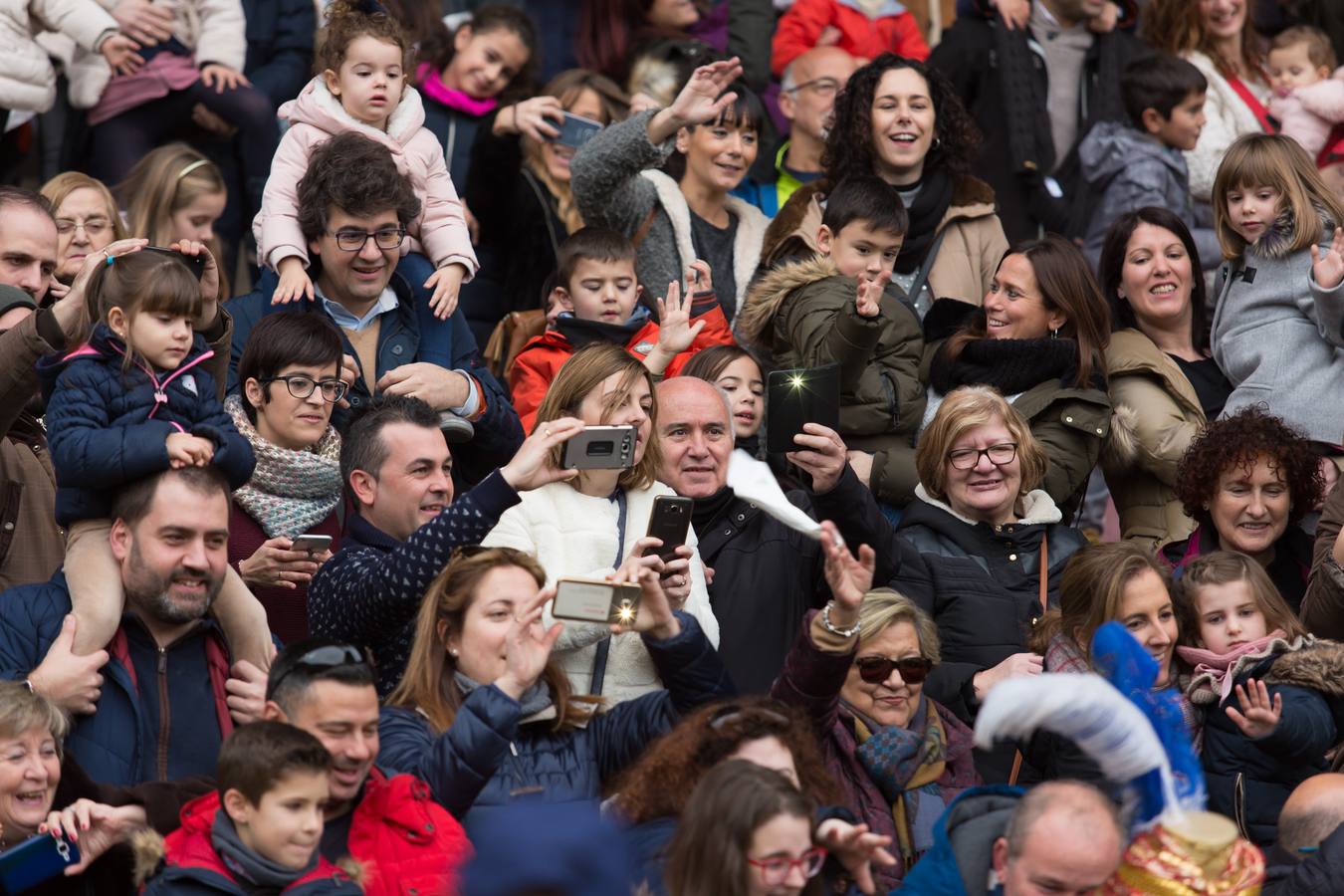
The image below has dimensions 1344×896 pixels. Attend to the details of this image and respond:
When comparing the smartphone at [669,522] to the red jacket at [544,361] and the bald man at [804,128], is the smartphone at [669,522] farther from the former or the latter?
the bald man at [804,128]

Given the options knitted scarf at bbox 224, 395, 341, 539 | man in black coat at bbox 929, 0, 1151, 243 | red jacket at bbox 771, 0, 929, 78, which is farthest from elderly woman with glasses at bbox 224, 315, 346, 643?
red jacket at bbox 771, 0, 929, 78

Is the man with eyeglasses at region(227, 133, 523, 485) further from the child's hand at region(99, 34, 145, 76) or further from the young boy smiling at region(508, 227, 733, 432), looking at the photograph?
the child's hand at region(99, 34, 145, 76)

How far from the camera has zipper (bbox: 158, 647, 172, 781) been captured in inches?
225

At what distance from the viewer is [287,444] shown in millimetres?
6672

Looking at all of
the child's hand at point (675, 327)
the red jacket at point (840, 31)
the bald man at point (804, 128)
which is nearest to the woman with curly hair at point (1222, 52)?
the red jacket at point (840, 31)

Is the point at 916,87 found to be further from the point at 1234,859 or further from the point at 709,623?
the point at 1234,859

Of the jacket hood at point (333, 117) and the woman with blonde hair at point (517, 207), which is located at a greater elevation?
the jacket hood at point (333, 117)

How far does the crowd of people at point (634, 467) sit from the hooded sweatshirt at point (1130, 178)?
0.02 m

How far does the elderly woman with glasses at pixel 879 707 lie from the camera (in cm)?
574

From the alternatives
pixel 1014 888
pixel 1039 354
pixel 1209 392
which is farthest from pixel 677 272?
pixel 1014 888

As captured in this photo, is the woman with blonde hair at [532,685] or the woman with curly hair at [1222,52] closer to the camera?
the woman with blonde hair at [532,685]

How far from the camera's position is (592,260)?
7.71m

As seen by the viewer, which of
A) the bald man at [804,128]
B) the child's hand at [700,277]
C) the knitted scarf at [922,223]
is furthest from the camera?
the bald man at [804,128]

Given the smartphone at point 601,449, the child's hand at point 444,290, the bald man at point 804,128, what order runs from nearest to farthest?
the smartphone at point 601,449, the child's hand at point 444,290, the bald man at point 804,128
